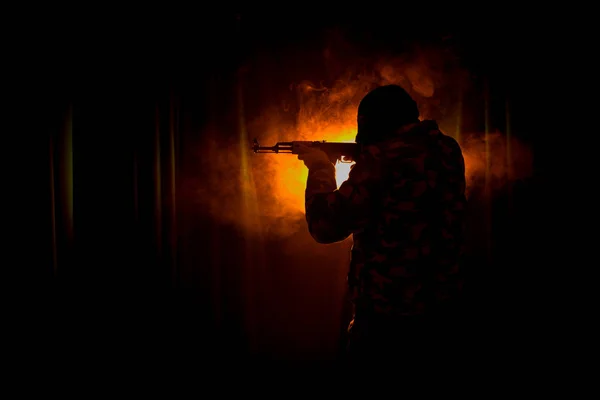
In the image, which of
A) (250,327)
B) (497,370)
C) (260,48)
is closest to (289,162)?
(260,48)

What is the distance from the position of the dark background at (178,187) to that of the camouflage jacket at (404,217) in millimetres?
1191

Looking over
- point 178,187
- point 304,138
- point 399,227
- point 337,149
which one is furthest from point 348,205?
point 178,187

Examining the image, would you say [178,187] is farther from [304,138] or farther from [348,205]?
[348,205]

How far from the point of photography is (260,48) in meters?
2.67

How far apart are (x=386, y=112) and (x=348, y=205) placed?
0.42 m

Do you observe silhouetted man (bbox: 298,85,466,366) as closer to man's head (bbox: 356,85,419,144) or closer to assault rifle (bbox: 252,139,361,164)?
man's head (bbox: 356,85,419,144)

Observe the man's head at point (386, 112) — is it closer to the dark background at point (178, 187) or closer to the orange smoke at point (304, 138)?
the orange smoke at point (304, 138)

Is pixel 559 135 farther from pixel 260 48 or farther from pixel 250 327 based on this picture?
pixel 250 327

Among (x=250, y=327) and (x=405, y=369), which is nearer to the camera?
(x=405, y=369)

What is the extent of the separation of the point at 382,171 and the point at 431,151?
→ 8.2 inches

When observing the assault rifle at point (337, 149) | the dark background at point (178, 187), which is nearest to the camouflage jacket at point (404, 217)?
the assault rifle at point (337, 149)

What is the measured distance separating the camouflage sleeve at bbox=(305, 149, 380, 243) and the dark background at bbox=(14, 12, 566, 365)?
3.85 feet

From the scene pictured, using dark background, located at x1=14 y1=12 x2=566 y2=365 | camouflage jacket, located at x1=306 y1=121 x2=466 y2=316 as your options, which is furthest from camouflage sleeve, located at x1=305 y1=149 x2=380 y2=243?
dark background, located at x1=14 y1=12 x2=566 y2=365

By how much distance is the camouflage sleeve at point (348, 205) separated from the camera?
5.37 feet
